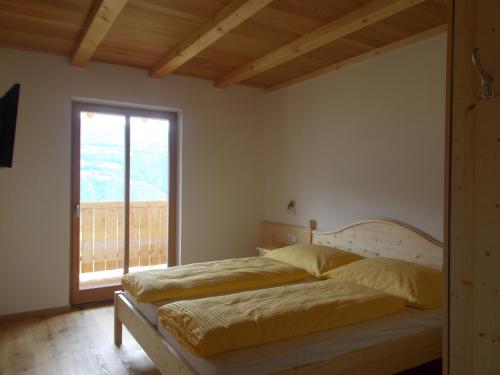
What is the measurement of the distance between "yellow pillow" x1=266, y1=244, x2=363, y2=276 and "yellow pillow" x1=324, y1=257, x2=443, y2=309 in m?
0.16

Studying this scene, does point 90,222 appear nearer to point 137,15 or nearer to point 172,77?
point 172,77

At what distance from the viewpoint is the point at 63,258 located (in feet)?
11.4

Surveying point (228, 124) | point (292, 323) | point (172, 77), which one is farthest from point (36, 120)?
point (292, 323)

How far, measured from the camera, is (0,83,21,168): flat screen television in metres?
2.26

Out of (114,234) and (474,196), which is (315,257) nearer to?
(474,196)

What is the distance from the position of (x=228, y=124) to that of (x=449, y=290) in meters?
3.50

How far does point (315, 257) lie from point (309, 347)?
1.26 m

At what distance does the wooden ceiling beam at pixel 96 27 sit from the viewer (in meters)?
2.26

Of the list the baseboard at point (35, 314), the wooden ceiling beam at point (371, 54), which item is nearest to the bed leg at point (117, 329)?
the baseboard at point (35, 314)

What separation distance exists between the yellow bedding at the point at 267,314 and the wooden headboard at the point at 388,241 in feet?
2.09

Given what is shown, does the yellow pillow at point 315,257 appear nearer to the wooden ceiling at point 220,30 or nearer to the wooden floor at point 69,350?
the wooden floor at point 69,350

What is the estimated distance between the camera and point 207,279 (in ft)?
8.09

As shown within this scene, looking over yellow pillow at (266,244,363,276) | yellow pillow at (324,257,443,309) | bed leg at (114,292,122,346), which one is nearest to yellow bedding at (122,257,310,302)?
yellow pillow at (266,244,363,276)

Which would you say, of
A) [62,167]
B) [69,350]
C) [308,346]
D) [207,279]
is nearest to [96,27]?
[62,167]
